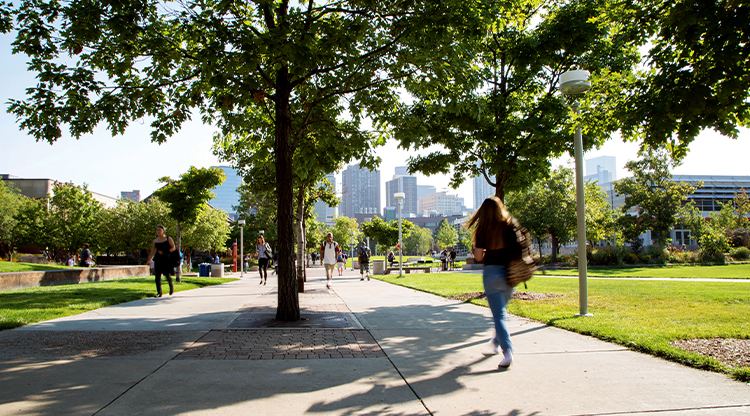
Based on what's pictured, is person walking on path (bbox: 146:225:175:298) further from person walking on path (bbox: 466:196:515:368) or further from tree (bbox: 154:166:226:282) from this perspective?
person walking on path (bbox: 466:196:515:368)

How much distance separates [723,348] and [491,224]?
2.92 meters

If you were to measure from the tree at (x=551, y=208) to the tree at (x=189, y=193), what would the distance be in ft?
91.4

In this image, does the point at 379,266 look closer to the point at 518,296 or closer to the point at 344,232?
the point at 518,296

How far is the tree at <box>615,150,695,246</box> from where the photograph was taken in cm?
3759

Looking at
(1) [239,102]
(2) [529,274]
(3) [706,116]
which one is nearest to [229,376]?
(2) [529,274]

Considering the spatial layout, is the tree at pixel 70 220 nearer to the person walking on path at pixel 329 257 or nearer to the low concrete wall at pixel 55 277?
the low concrete wall at pixel 55 277

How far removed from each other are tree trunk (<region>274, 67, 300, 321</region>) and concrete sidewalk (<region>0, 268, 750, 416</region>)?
489 millimetres

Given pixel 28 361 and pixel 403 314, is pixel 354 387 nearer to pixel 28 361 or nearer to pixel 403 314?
pixel 28 361

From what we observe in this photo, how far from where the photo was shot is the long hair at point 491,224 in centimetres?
484

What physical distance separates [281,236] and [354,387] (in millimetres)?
3935

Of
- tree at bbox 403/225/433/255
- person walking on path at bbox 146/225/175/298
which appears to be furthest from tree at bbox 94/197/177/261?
tree at bbox 403/225/433/255

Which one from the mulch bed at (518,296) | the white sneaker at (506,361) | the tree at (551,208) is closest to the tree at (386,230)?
the tree at (551,208)

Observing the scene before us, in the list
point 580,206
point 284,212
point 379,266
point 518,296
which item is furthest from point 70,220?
point 580,206

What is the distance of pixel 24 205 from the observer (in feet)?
141
